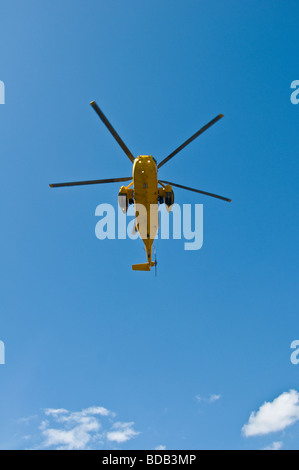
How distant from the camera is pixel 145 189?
27.5 m

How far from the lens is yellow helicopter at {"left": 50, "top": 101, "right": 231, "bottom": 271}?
27156mm

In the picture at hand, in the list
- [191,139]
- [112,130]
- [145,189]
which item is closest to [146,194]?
[145,189]

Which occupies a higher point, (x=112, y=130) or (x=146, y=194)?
(x=112, y=130)

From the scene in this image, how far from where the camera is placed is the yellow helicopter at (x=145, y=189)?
89.1 feet

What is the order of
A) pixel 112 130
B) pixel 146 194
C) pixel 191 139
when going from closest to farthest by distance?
1. pixel 112 130
2. pixel 146 194
3. pixel 191 139

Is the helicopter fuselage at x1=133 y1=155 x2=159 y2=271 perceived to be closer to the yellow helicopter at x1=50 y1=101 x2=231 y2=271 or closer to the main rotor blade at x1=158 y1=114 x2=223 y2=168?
the yellow helicopter at x1=50 y1=101 x2=231 y2=271

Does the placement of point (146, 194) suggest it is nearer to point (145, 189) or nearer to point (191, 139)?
point (145, 189)

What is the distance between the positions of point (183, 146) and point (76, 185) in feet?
32.7
